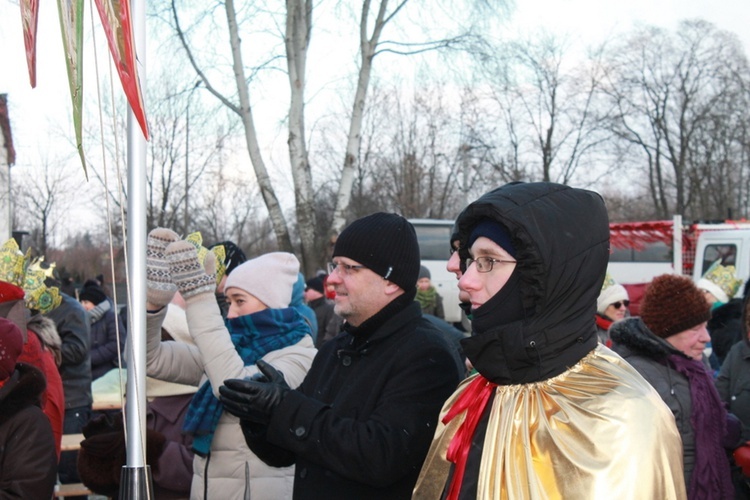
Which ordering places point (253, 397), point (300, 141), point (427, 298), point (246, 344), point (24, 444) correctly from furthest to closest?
point (300, 141)
point (427, 298)
point (246, 344)
point (24, 444)
point (253, 397)

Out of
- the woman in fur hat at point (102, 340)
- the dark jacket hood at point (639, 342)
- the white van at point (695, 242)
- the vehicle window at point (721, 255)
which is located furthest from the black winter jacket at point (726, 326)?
the vehicle window at point (721, 255)

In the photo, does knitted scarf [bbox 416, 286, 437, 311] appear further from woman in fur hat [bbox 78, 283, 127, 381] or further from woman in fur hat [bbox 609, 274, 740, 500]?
woman in fur hat [bbox 609, 274, 740, 500]

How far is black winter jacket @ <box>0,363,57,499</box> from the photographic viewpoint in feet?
9.80

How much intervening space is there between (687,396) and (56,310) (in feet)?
16.0

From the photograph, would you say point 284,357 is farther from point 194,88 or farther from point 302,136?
point 194,88

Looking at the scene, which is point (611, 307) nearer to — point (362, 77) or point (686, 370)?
point (686, 370)

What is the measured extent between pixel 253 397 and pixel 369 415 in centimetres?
39

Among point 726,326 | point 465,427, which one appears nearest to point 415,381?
point 465,427

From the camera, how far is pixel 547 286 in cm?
197

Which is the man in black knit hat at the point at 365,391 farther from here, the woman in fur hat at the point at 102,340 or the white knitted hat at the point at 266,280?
the woman in fur hat at the point at 102,340

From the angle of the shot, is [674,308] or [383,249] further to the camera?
[674,308]

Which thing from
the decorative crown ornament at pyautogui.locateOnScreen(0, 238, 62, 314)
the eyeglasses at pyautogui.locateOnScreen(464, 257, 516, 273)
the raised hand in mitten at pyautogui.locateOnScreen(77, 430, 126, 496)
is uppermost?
the eyeglasses at pyautogui.locateOnScreen(464, 257, 516, 273)

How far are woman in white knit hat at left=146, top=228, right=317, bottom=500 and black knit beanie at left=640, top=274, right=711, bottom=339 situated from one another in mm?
1670

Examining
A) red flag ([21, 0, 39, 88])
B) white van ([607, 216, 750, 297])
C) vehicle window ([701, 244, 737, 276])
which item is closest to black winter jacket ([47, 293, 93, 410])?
red flag ([21, 0, 39, 88])
